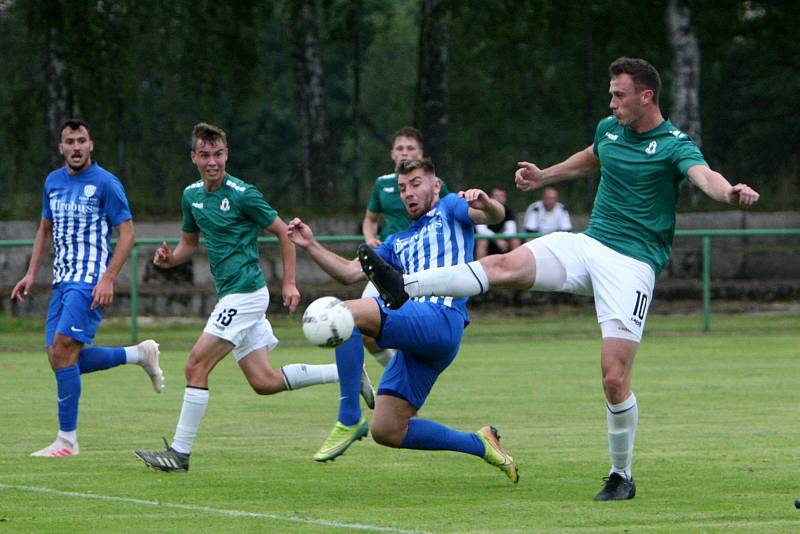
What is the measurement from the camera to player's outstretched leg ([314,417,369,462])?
10.1 m

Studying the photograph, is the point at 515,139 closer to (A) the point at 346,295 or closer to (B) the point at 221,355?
(A) the point at 346,295

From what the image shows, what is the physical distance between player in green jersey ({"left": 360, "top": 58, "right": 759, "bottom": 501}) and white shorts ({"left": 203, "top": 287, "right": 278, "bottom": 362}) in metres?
2.23

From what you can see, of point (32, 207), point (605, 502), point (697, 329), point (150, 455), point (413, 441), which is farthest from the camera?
point (32, 207)

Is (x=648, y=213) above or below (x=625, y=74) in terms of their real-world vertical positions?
below

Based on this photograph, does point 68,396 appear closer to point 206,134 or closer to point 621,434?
point 206,134

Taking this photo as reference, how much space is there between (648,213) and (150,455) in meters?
3.35

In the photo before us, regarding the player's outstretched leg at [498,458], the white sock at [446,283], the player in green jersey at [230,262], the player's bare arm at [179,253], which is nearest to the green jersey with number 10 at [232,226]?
the player in green jersey at [230,262]

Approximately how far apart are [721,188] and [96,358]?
5.26m

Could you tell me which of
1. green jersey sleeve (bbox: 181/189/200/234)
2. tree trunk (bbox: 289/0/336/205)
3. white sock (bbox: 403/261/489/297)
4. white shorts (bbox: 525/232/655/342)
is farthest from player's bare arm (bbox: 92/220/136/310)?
tree trunk (bbox: 289/0/336/205)

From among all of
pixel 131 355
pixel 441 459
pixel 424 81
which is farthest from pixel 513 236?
pixel 441 459

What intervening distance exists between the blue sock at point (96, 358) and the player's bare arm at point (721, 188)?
490cm

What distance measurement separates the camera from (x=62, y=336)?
10703 mm

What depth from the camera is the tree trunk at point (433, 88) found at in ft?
96.5

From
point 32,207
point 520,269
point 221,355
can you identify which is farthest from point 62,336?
point 32,207
